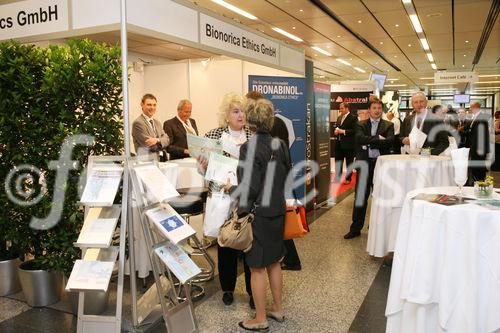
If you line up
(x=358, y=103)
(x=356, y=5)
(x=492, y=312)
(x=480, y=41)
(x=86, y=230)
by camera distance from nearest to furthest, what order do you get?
(x=492, y=312), (x=86, y=230), (x=356, y=5), (x=358, y=103), (x=480, y=41)

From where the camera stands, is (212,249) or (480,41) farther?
(480,41)

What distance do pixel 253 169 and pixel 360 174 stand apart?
2.56m

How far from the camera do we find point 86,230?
231cm

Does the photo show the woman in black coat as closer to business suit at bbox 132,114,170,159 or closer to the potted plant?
the potted plant

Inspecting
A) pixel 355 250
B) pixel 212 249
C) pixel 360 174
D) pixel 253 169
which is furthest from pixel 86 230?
pixel 360 174

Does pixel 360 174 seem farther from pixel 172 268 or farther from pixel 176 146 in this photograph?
pixel 172 268

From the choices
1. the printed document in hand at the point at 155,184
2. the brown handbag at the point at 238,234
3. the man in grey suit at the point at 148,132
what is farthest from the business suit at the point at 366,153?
the printed document in hand at the point at 155,184

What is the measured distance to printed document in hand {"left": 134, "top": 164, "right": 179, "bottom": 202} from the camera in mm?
2357

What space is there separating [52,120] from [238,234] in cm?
141

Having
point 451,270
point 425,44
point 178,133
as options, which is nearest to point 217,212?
point 451,270

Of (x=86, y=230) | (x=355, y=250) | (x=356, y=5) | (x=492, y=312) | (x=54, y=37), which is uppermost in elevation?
(x=356, y=5)

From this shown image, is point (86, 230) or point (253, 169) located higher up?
point (253, 169)

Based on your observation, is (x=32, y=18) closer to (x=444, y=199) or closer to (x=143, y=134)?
(x=143, y=134)

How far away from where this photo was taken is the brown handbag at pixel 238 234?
2.40m
